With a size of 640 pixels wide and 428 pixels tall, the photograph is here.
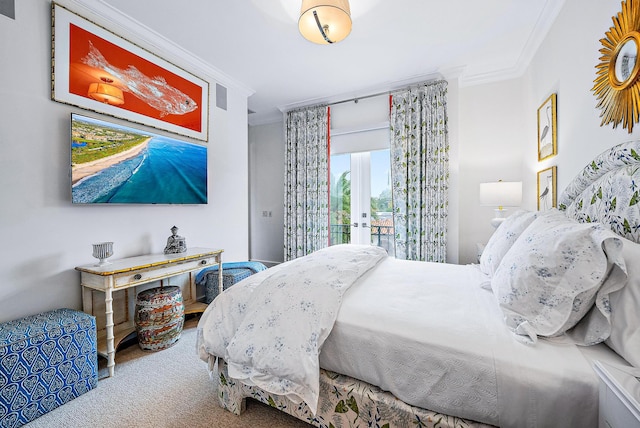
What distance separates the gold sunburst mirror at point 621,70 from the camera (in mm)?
1268

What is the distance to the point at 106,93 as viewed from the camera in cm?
217

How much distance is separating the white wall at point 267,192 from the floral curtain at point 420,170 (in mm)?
2067

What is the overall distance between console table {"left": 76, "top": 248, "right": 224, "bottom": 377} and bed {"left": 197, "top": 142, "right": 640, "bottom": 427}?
0.88 meters

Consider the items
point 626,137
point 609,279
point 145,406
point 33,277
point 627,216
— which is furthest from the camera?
point 33,277

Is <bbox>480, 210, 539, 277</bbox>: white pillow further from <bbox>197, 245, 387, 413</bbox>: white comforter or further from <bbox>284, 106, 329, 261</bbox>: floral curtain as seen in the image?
<bbox>284, 106, 329, 261</bbox>: floral curtain

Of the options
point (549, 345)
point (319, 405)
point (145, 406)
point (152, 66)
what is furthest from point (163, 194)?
point (549, 345)

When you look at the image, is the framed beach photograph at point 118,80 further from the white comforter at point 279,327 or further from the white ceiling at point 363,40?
the white comforter at point 279,327

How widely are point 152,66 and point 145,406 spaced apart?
284 cm

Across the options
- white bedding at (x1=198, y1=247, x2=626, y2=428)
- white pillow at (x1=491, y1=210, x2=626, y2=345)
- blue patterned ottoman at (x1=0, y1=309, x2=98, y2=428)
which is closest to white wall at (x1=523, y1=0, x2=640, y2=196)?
white pillow at (x1=491, y1=210, x2=626, y2=345)

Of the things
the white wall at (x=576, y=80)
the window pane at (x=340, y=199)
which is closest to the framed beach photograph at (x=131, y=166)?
the window pane at (x=340, y=199)

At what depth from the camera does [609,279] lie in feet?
3.14

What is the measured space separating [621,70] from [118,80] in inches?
137

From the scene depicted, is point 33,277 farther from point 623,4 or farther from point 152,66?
point 623,4

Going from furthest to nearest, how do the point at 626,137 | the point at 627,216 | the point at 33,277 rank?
the point at 33,277 < the point at 626,137 < the point at 627,216
